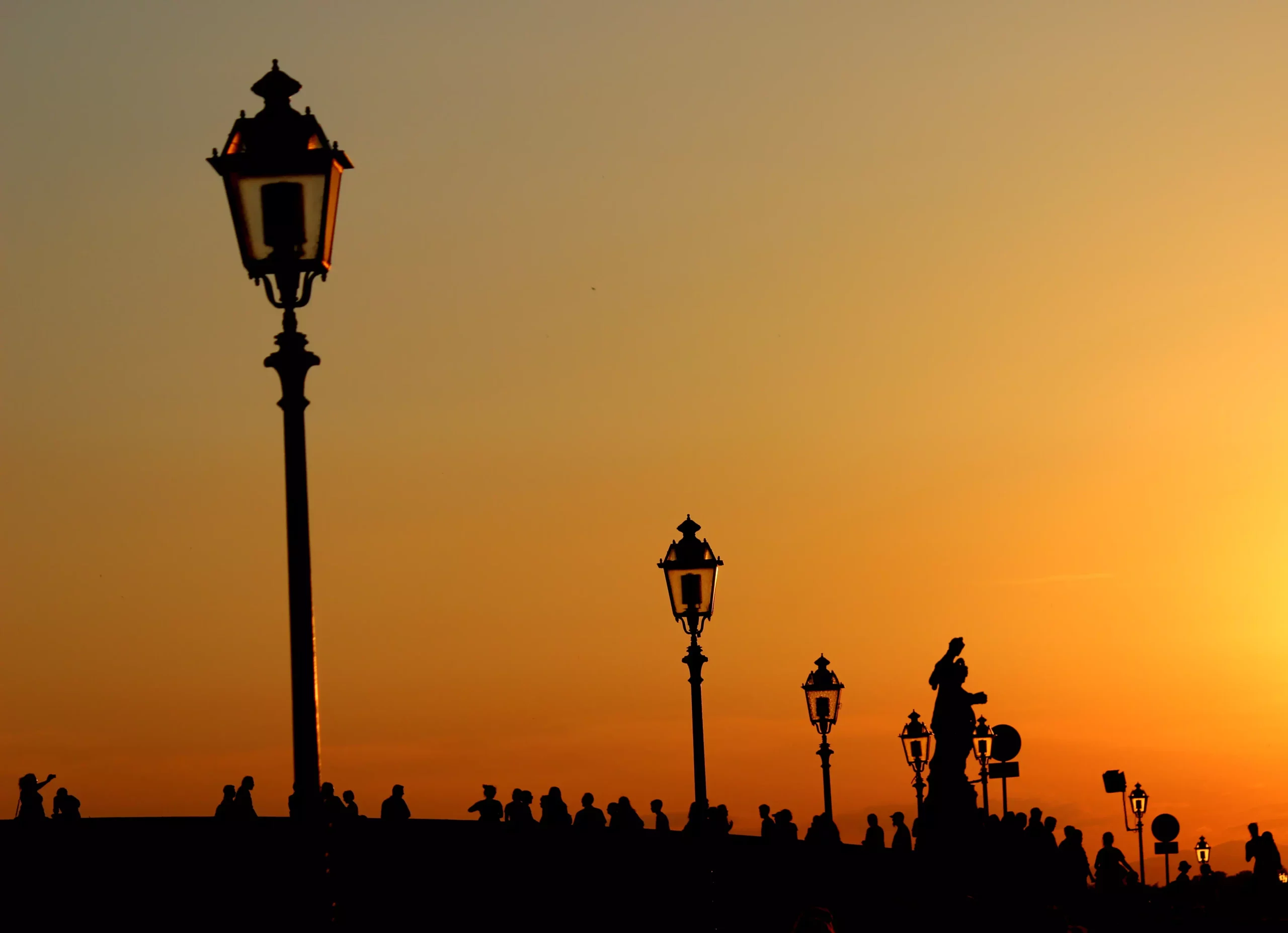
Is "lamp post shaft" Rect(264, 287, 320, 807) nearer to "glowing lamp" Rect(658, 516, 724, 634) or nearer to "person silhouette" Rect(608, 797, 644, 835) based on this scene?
"glowing lamp" Rect(658, 516, 724, 634)

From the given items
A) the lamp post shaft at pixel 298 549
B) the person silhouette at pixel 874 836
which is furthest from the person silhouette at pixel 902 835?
the lamp post shaft at pixel 298 549

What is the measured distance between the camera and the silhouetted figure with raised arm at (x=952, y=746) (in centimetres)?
2991

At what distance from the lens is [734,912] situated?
29.6 metres

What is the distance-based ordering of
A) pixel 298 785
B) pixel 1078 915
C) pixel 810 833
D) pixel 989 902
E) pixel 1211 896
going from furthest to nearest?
pixel 1211 896
pixel 810 833
pixel 1078 915
pixel 989 902
pixel 298 785

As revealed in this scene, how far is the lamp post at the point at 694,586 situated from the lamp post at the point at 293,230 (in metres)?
10.1

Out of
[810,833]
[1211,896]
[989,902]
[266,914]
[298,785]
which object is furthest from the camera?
[1211,896]

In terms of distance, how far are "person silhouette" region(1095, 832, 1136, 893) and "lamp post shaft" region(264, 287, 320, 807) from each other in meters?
18.6

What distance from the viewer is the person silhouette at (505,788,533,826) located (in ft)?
96.4

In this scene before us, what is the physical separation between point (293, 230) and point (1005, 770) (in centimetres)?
2456

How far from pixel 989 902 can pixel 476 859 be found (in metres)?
9.83

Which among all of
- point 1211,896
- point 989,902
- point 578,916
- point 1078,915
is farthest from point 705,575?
point 1211,896

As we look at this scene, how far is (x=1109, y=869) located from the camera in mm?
26750

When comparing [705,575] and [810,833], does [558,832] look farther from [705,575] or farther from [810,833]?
[705,575]

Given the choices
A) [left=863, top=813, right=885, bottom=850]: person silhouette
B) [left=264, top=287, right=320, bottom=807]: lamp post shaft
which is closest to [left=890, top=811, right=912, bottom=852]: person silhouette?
[left=863, top=813, right=885, bottom=850]: person silhouette
